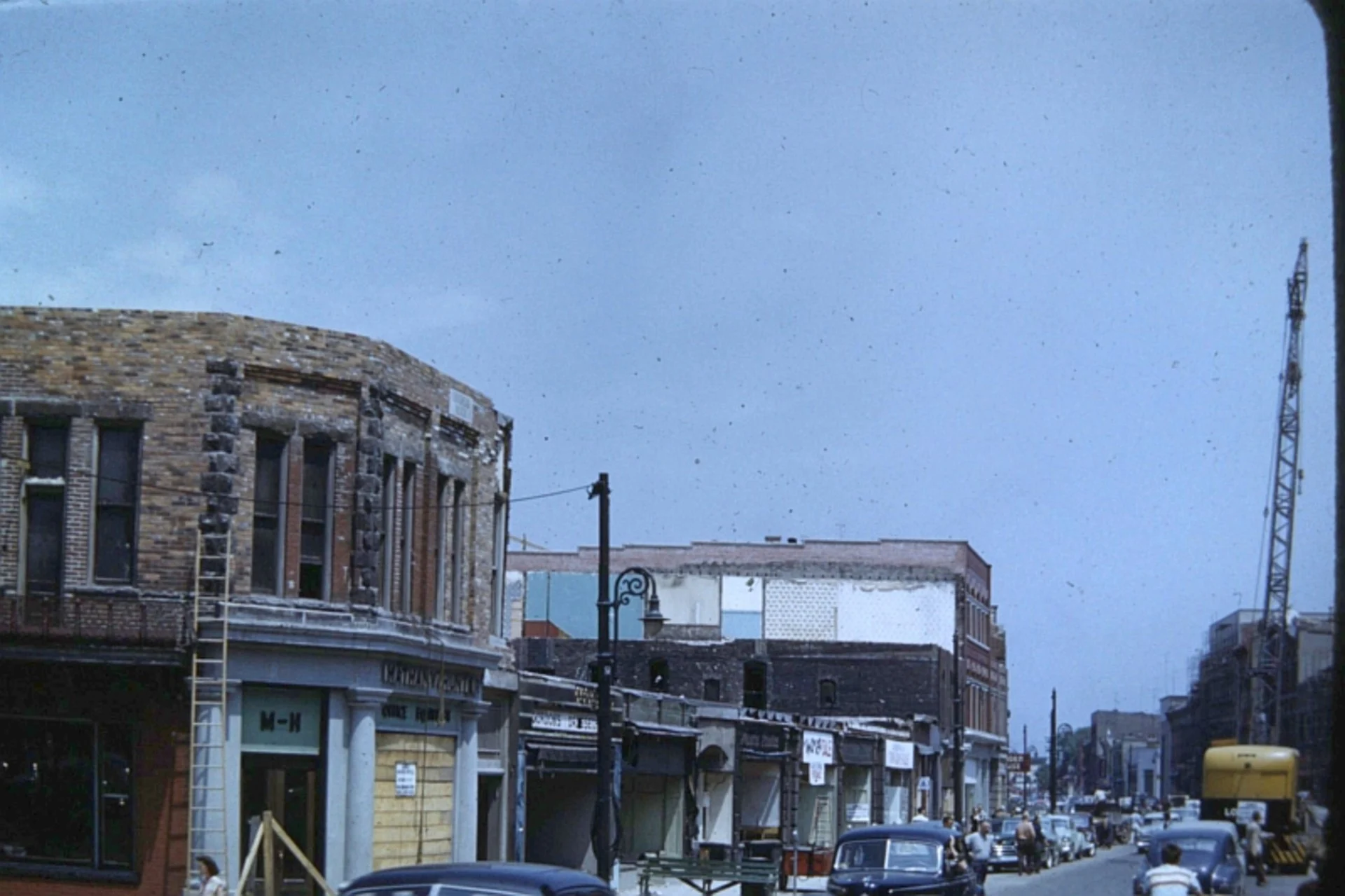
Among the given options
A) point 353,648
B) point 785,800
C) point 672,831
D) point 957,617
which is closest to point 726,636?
point 957,617

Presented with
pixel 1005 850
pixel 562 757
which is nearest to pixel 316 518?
pixel 562 757

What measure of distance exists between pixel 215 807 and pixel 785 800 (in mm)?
26822

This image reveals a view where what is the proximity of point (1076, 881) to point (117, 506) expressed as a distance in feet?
98.8

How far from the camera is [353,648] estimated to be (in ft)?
80.8

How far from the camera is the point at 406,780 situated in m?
26.4

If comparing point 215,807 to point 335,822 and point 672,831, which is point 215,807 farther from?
point 672,831

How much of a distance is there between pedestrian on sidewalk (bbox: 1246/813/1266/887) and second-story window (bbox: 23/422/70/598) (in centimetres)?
1596

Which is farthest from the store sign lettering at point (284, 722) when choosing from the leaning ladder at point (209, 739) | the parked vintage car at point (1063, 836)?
the parked vintage car at point (1063, 836)

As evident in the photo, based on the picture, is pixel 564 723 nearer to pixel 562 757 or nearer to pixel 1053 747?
pixel 562 757

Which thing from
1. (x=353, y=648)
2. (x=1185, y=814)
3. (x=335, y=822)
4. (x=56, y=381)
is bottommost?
(x=1185, y=814)

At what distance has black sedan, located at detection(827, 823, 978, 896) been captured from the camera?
24188 millimetres

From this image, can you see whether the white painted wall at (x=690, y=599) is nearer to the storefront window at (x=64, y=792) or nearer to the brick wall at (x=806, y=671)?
the brick wall at (x=806, y=671)

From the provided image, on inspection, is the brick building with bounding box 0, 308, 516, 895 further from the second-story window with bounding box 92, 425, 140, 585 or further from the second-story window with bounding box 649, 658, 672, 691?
the second-story window with bounding box 649, 658, 672, 691

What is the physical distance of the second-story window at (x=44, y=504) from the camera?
2359 centimetres
